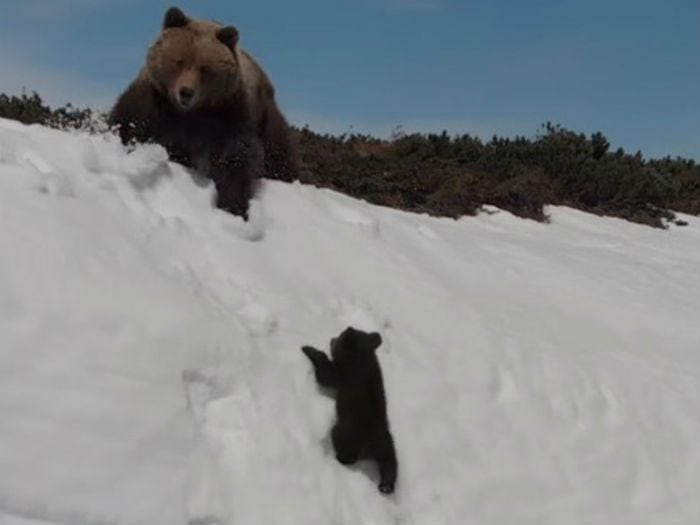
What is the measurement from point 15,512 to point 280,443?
118 centimetres

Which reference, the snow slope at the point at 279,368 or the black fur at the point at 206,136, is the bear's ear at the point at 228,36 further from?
the snow slope at the point at 279,368

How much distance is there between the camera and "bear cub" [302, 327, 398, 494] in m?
4.17

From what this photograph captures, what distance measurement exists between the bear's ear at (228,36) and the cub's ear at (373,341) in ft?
8.57

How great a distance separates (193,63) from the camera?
6.10m

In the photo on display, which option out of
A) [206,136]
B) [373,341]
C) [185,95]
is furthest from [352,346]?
[185,95]

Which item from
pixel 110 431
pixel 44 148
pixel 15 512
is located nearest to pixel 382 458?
pixel 110 431

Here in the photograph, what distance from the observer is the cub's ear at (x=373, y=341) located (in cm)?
461

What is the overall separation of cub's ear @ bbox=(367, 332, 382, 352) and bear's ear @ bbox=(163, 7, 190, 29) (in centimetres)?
277

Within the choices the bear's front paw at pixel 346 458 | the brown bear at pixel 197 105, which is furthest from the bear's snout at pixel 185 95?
the bear's front paw at pixel 346 458

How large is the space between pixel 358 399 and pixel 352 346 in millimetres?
310

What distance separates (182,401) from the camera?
12.8 feet

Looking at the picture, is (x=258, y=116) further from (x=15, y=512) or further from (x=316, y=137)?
(x=316, y=137)

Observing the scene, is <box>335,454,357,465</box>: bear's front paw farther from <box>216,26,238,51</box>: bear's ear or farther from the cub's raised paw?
<box>216,26,238,51</box>: bear's ear

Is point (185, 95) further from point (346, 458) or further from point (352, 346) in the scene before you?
point (346, 458)
